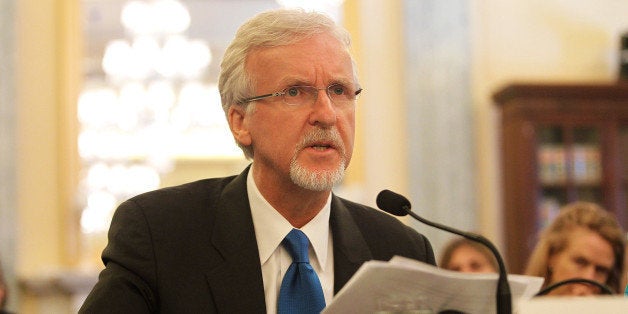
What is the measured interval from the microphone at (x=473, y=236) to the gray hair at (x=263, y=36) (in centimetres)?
47

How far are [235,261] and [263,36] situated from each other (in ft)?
1.87

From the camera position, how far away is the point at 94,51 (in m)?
12.6

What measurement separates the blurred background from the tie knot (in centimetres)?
449

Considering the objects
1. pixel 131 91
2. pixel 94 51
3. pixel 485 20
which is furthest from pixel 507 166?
pixel 94 51

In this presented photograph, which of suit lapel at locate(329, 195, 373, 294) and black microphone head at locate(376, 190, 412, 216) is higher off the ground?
black microphone head at locate(376, 190, 412, 216)

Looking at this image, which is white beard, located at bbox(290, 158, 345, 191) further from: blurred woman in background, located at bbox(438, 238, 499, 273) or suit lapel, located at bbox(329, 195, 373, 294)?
blurred woman in background, located at bbox(438, 238, 499, 273)

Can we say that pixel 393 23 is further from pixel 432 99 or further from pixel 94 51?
pixel 94 51

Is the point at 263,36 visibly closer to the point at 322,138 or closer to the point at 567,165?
the point at 322,138

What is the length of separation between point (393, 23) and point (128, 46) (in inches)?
119

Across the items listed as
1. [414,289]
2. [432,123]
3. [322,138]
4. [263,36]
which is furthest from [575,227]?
[432,123]

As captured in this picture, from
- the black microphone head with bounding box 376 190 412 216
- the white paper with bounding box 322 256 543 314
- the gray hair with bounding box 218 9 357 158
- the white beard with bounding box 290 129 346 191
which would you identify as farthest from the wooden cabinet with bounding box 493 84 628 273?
the white paper with bounding box 322 256 543 314

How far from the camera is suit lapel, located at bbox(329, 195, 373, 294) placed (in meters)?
2.35

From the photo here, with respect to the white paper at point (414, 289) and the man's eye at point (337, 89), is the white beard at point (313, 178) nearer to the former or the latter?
the man's eye at point (337, 89)

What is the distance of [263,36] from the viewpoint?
2381 mm
